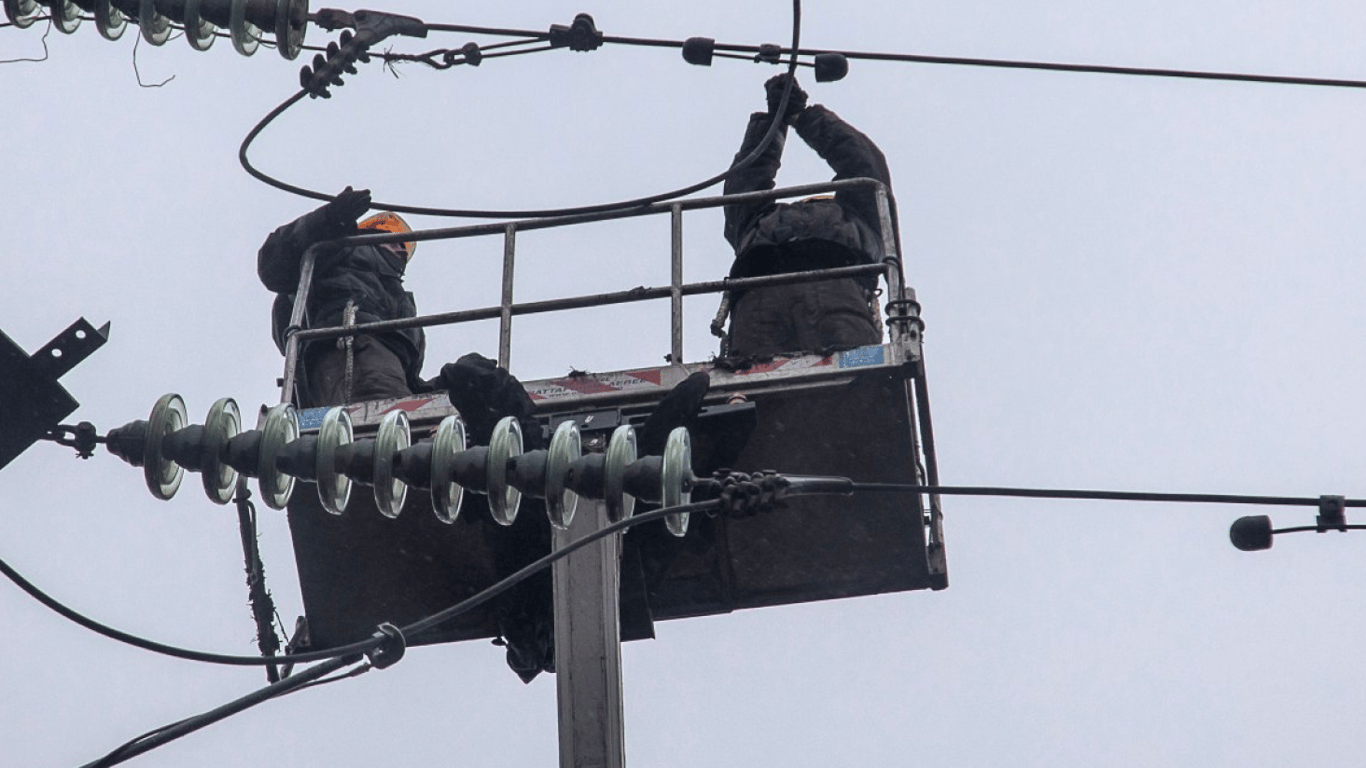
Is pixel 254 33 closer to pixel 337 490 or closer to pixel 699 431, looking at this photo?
pixel 337 490

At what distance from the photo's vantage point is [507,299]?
10.5 metres

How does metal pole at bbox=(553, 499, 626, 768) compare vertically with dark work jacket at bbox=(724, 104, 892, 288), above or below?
below

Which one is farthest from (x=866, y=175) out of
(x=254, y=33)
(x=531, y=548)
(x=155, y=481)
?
(x=155, y=481)

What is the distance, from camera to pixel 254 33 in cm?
806

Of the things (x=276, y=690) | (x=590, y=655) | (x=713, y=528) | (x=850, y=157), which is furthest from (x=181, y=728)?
(x=850, y=157)

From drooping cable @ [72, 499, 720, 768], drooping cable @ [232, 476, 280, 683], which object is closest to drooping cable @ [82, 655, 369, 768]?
drooping cable @ [72, 499, 720, 768]

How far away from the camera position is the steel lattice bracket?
22.9ft

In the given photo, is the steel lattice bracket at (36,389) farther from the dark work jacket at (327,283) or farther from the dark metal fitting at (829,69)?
the dark metal fitting at (829,69)

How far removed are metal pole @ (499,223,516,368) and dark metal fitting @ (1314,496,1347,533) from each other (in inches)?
158

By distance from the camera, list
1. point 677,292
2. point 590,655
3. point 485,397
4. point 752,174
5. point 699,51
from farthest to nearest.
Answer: point 752,174 → point 699,51 → point 677,292 → point 485,397 → point 590,655

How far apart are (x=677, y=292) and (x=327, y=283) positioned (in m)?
2.13

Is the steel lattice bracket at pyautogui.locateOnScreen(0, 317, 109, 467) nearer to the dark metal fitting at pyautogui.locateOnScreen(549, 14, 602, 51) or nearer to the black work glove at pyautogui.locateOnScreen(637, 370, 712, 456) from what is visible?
the black work glove at pyautogui.locateOnScreen(637, 370, 712, 456)

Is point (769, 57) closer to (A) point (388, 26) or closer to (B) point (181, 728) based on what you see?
(A) point (388, 26)

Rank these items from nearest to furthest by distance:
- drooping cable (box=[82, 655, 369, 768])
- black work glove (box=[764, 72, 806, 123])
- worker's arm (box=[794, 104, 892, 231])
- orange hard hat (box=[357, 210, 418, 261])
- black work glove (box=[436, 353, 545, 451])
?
drooping cable (box=[82, 655, 369, 768]), black work glove (box=[436, 353, 545, 451]), worker's arm (box=[794, 104, 892, 231]), black work glove (box=[764, 72, 806, 123]), orange hard hat (box=[357, 210, 418, 261])
